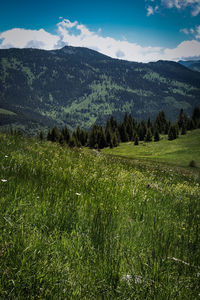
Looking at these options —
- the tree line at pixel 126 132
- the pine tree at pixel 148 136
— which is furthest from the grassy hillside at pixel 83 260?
the pine tree at pixel 148 136

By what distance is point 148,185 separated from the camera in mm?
6406

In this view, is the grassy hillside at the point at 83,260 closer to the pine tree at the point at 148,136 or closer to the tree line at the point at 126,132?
the tree line at the point at 126,132

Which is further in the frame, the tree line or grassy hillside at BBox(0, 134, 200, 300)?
the tree line

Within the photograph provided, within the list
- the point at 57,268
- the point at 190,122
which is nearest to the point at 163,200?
the point at 57,268

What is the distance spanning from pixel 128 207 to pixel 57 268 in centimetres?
236

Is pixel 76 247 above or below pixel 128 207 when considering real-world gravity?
above

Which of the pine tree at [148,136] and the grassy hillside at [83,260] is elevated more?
the grassy hillside at [83,260]

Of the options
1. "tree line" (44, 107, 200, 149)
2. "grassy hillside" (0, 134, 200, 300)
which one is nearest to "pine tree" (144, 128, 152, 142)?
"tree line" (44, 107, 200, 149)

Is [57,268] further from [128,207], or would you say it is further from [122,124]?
[122,124]

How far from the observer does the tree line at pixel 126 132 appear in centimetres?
9081

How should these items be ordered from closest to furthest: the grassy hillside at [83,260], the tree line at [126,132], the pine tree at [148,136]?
1. the grassy hillside at [83,260]
2. the tree line at [126,132]
3. the pine tree at [148,136]

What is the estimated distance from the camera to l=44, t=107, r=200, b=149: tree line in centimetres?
Answer: 9081

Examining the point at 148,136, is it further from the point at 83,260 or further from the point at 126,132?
the point at 83,260

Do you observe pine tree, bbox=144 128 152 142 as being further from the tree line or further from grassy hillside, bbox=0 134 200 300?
grassy hillside, bbox=0 134 200 300
